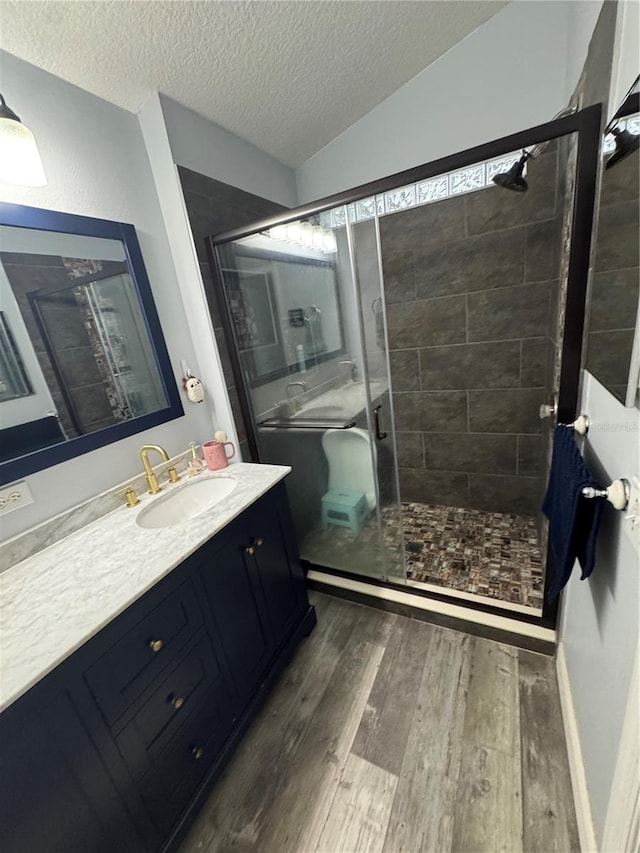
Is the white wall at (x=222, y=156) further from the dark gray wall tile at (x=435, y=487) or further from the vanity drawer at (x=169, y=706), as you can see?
the dark gray wall tile at (x=435, y=487)

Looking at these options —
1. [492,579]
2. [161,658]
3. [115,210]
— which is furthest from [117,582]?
[492,579]

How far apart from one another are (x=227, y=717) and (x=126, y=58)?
7.86 ft

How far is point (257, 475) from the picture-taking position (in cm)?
156

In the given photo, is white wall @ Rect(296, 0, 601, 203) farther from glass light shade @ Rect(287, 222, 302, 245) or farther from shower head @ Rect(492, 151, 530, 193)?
glass light shade @ Rect(287, 222, 302, 245)

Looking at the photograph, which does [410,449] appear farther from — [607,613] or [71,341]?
[71,341]

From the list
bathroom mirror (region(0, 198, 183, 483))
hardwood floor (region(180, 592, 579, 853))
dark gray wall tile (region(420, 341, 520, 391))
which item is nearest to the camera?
hardwood floor (region(180, 592, 579, 853))

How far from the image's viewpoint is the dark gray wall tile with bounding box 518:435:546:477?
2.15 metres

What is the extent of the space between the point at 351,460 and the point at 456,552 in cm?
91

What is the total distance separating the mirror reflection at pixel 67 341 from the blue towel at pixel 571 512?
162cm

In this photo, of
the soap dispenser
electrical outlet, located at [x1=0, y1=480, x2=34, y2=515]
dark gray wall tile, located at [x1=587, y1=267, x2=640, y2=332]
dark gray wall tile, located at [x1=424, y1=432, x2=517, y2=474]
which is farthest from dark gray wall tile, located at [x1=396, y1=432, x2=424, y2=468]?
electrical outlet, located at [x1=0, y1=480, x2=34, y2=515]

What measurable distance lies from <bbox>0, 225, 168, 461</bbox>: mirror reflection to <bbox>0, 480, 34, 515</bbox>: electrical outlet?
0.11 meters

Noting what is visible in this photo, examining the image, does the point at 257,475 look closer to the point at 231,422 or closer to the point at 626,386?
the point at 231,422

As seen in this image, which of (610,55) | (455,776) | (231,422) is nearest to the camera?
(610,55)

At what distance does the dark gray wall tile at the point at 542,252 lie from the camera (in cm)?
180
